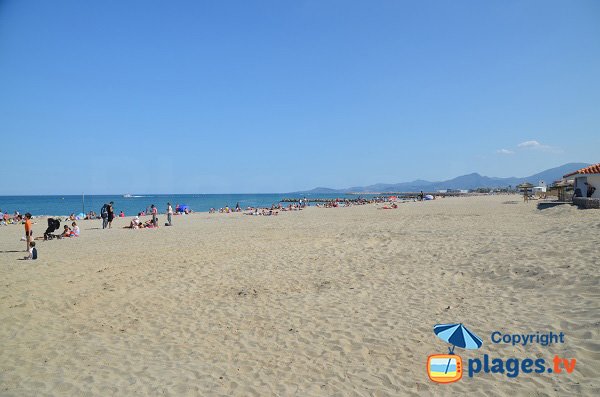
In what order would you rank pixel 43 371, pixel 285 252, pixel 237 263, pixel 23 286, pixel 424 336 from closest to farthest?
1. pixel 43 371
2. pixel 424 336
3. pixel 23 286
4. pixel 237 263
5. pixel 285 252

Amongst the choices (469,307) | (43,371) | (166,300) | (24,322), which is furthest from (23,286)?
(469,307)

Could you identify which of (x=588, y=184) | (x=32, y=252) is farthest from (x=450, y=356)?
(x=588, y=184)

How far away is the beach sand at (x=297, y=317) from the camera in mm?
3957

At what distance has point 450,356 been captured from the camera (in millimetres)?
4340

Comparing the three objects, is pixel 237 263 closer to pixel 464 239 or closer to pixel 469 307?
pixel 469 307

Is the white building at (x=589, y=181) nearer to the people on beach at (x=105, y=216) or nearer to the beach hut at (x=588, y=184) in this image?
the beach hut at (x=588, y=184)

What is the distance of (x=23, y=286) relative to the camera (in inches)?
313

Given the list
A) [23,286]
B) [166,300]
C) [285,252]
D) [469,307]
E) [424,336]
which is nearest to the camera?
[424,336]

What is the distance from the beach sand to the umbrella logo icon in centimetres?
10

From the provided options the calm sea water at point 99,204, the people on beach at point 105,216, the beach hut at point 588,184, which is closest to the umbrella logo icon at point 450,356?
the beach hut at point 588,184

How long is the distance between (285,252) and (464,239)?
19.5 ft

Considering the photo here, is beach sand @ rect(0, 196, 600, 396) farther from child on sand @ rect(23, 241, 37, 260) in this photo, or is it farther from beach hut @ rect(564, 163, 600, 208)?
beach hut @ rect(564, 163, 600, 208)

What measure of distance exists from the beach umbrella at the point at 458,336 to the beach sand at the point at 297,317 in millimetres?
119

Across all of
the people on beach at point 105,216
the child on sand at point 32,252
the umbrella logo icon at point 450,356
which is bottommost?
the umbrella logo icon at point 450,356
